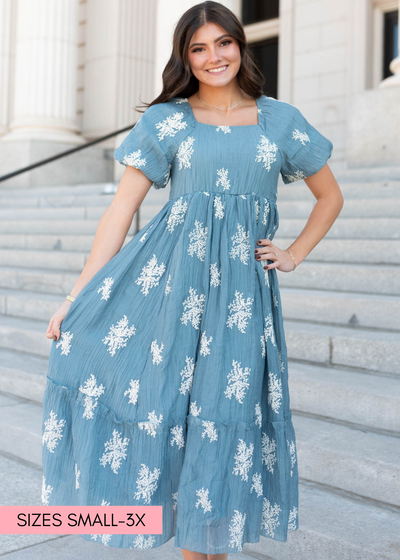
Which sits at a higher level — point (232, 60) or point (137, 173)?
point (232, 60)

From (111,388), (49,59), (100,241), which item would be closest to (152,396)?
(111,388)

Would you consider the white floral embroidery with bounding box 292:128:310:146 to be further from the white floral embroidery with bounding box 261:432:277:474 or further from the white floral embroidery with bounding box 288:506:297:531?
the white floral embroidery with bounding box 288:506:297:531

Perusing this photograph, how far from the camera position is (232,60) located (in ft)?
6.40

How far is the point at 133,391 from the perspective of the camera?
181 centimetres

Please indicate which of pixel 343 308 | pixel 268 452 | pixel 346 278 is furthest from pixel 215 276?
pixel 346 278

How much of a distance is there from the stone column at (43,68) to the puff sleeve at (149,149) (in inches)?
358

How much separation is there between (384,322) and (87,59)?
10329 mm

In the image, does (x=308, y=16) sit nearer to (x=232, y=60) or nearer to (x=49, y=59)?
(x=49, y=59)

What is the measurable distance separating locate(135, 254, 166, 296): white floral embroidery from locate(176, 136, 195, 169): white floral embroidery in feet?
0.94

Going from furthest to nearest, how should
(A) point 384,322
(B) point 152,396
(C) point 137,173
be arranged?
1. (A) point 384,322
2. (C) point 137,173
3. (B) point 152,396

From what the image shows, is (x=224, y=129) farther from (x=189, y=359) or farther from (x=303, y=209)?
(x=303, y=209)

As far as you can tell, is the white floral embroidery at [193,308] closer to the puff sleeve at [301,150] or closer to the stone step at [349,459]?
the puff sleeve at [301,150]

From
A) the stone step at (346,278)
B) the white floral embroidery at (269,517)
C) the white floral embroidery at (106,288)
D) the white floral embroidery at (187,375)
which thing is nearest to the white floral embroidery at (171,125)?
the white floral embroidery at (106,288)

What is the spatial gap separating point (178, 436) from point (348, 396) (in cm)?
143
